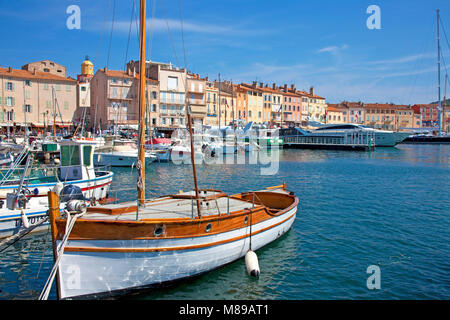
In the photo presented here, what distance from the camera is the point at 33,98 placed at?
63.2m

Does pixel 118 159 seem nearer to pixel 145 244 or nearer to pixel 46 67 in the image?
pixel 145 244

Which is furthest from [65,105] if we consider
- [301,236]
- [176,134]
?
[301,236]

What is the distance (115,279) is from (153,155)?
108 feet

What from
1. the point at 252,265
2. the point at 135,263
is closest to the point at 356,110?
the point at 252,265

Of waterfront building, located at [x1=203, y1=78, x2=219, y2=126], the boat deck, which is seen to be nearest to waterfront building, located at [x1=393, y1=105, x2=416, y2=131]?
waterfront building, located at [x1=203, y1=78, x2=219, y2=126]

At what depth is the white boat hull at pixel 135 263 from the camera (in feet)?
29.8

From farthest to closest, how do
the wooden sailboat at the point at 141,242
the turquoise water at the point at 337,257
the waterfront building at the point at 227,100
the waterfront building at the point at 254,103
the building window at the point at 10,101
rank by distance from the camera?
the waterfront building at the point at 254,103, the waterfront building at the point at 227,100, the building window at the point at 10,101, the turquoise water at the point at 337,257, the wooden sailboat at the point at 141,242

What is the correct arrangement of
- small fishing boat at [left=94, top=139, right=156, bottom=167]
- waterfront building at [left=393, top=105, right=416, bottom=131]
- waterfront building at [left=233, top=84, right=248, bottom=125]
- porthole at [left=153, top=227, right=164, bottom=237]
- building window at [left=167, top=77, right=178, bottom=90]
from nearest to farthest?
porthole at [left=153, top=227, right=164, bottom=237], small fishing boat at [left=94, top=139, right=156, bottom=167], building window at [left=167, top=77, right=178, bottom=90], waterfront building at [left=233, top=84, right=248, bottom=125], waterfront building at [left=393, top=105, right=416, bottom=131]

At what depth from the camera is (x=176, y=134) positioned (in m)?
67.2

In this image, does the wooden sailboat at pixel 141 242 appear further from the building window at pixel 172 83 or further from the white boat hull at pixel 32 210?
the building window at pixel 172 83

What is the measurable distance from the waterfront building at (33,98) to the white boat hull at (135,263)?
179 ft

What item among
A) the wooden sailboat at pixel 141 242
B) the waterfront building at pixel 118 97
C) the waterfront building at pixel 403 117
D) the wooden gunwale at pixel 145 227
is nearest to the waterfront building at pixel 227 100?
the waterfront building at pixel 118 97

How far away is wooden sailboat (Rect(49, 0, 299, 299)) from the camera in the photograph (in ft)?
29.7

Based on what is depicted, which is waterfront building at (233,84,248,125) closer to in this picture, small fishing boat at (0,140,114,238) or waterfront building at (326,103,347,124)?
waterfront building at (326,103,347,124)
